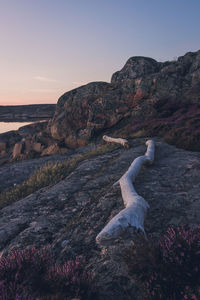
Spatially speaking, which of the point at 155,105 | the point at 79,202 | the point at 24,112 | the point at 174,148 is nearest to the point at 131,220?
the point at 79,202

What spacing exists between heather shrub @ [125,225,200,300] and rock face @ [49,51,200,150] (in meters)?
15.4

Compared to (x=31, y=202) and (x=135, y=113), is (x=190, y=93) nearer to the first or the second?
(x=135, y=113)

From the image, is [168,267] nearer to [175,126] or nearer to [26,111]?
[175,126]

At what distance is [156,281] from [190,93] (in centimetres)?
2032

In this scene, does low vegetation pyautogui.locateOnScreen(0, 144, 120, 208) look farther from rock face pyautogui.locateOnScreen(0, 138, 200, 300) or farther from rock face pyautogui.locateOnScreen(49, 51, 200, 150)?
rock face pyautogui.locateOnScreen(49, 51, 200, 150)

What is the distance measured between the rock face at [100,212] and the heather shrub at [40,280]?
0.35 metres

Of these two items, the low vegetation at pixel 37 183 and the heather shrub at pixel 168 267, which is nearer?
the heather shrub at pixel 168 267

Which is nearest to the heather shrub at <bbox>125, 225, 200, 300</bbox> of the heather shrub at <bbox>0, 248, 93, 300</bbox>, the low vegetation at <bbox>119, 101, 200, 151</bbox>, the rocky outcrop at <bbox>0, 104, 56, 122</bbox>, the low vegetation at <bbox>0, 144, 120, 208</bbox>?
the heather shrub at <bbox>0, 248, 93, 300</bbox>

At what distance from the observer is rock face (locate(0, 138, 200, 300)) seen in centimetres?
397

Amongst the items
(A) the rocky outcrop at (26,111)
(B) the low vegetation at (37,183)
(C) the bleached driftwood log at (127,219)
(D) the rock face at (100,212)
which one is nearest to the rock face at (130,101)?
(B) the low vegetation at (37,183)

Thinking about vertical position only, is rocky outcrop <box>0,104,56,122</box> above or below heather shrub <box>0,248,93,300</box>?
below

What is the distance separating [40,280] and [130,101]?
21.1 meters

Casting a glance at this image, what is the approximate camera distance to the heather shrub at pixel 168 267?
299cm

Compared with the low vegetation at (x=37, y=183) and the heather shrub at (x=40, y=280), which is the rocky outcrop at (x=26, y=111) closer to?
the low vegetation at (x=37, y=183)
